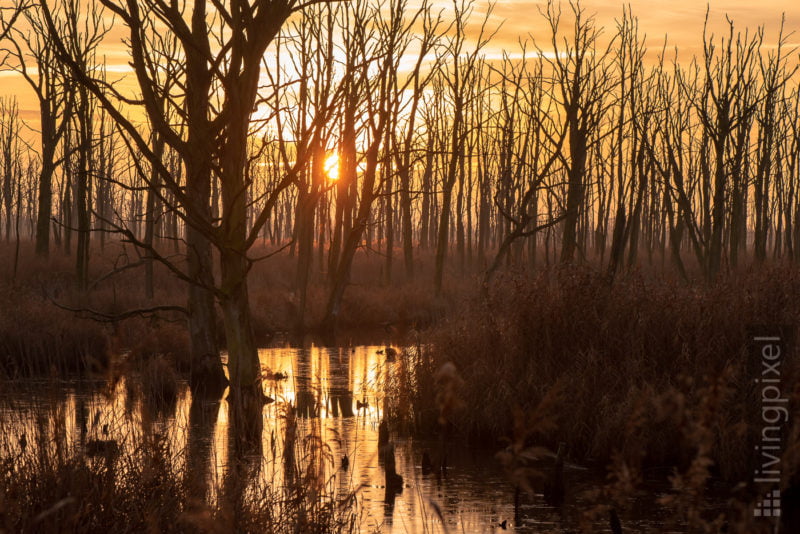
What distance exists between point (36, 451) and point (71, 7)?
1495 centimetres

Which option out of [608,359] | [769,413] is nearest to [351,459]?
[608,359]

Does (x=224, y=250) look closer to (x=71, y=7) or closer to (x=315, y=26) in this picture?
(x=71, y=7)

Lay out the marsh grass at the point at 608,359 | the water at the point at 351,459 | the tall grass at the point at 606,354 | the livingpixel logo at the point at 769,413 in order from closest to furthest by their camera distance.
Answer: the water at the point at 351,459, the livingpixel logo at the point at 769,413, the marsh grass at the point at 608,359, the tall grass at the point at 606,354

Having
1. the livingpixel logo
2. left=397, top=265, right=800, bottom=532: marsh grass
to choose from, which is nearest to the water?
left=397, top=265, right=800, bottom=532: marsh grass

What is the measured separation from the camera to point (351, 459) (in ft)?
29.6

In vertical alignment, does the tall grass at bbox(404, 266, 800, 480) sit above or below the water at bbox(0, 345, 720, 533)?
above

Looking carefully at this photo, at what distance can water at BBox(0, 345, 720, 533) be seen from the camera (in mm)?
6188

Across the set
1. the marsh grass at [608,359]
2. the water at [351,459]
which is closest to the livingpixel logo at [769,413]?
the marsh grass at [608,359]

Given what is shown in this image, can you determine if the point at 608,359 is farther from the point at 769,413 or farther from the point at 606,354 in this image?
the point at 769,413

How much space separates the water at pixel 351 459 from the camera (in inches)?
244

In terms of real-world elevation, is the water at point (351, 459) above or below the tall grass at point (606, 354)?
below

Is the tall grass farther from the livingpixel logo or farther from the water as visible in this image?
the water

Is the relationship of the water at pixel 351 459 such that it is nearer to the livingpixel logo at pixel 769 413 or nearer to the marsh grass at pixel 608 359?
the marsh grass at pixel 608 359

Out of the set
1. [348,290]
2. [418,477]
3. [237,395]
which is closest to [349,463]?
[418,477]
